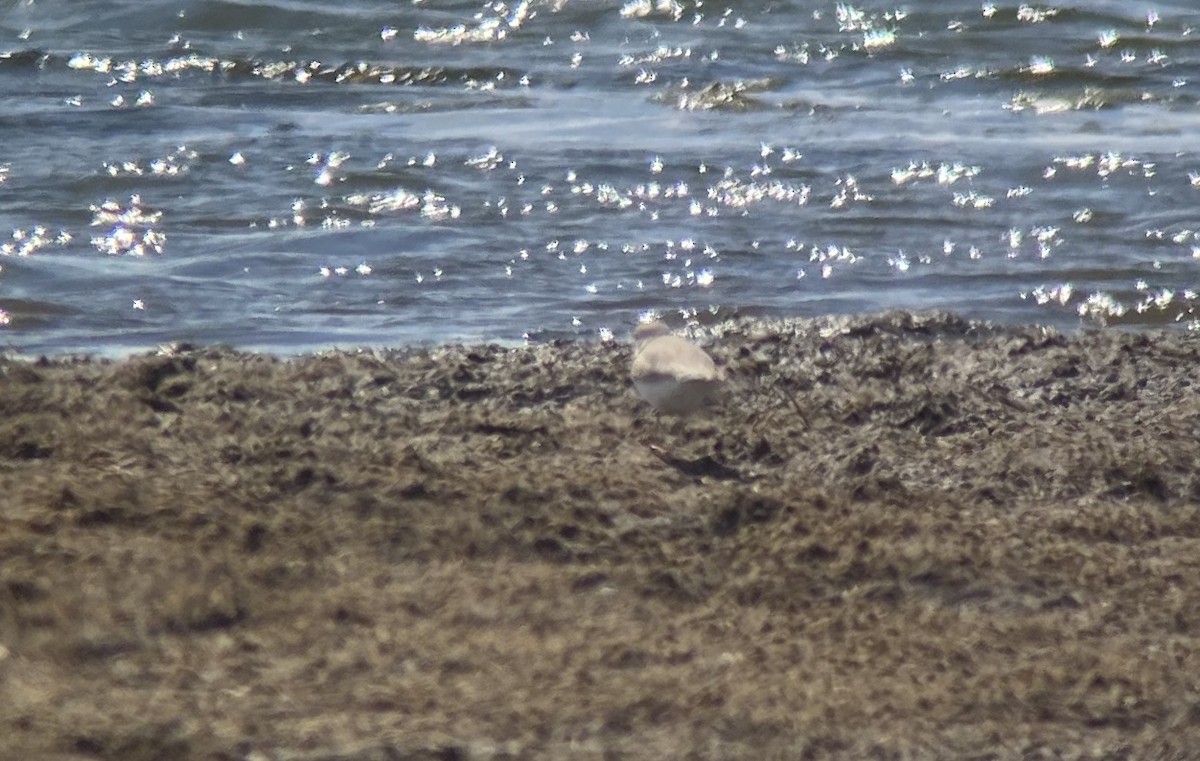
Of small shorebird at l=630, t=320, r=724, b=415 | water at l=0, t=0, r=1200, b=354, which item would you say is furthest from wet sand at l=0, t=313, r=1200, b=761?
water at l=0, t=0, r=1200, b=354

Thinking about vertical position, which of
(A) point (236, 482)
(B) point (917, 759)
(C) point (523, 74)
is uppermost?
(C) point (523, 74)

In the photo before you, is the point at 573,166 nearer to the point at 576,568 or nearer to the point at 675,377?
the point at 675,377

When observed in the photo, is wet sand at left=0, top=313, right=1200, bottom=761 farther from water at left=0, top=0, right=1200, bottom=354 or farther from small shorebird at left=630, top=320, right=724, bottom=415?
water at left=0, top=0, right=1200, bottom=354

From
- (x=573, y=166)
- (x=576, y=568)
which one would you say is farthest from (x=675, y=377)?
(x=573, y=166)

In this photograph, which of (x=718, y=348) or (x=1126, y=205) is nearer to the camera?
(x=718, y=348)

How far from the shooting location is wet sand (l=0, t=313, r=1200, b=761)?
308 centimetres

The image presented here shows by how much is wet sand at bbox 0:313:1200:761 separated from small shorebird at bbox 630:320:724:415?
2.9 inches

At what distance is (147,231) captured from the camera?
8070 millimetres

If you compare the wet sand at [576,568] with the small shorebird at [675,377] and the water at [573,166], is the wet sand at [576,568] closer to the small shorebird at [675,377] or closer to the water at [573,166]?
the small shorebird at [675,377]

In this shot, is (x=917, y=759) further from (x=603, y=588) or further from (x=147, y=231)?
(x=147, y=231)

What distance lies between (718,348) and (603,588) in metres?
2.34

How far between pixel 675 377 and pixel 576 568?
1.14 meters

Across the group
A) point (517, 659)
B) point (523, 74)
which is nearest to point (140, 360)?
point (517, 659)

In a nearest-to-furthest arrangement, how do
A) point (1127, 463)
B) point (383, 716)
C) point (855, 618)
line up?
1. point (383, 716)
2. point (855, 618)
3. point (1127, 463)
